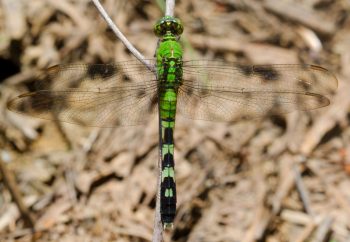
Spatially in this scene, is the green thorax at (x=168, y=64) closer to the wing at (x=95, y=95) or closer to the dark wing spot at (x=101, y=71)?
the wing at (x=95, y=95)

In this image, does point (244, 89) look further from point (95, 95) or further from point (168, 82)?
point (95, 95)

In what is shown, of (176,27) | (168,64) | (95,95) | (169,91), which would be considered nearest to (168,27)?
(176,27)

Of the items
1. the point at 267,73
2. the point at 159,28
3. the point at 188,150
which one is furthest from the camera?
the point at 188,150

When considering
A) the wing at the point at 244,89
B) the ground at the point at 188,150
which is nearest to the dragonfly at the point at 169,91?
the wing at the point at 244,89

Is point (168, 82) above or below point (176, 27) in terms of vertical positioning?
below

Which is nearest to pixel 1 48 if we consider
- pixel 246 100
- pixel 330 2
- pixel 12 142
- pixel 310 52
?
pixel 12 142

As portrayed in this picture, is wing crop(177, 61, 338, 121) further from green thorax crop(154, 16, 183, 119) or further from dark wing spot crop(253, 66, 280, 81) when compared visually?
green thorax crop(154, 16, 183, 119)

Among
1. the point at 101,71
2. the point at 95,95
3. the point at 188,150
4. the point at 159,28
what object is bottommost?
the point at 188,150

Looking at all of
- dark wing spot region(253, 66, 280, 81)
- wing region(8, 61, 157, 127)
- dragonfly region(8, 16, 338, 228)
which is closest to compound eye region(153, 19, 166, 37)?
dragonfly region(8, 16, 338, 228)
